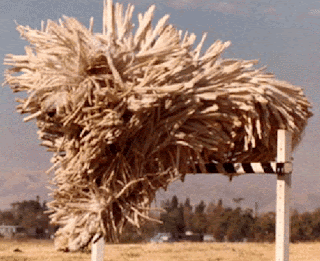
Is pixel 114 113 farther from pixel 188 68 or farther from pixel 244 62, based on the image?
pixel 244 62

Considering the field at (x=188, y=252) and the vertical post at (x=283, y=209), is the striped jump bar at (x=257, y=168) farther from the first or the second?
the field at (x=188, y=252)

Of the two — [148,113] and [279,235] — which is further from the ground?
[148,113]

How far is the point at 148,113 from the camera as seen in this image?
11.2 ft

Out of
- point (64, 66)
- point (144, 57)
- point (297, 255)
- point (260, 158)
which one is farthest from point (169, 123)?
point (297, 255)

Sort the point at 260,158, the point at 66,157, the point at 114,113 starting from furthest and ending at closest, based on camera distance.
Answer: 1. the point at 260,158
2. the point at 66,157
3. the point at 114,113

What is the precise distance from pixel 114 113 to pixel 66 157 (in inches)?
16.8

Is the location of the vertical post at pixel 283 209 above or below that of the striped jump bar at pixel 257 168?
below

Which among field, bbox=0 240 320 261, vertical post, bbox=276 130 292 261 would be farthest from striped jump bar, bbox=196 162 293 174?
field, bbox=0 240 320 261

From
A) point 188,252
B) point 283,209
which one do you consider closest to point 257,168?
point 283,209

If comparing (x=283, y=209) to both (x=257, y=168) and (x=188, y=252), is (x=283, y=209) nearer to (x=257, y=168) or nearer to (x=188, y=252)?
(x=257, y=168)

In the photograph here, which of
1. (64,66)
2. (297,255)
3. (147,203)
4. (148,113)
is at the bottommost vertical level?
(297,255)

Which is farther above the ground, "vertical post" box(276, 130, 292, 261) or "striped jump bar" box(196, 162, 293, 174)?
"striped jump bar" box(196, 162, 293, 174)

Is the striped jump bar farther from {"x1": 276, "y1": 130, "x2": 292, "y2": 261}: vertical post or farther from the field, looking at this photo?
the field

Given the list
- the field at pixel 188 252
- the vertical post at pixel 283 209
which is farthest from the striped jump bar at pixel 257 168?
the field at pixel 188 252
